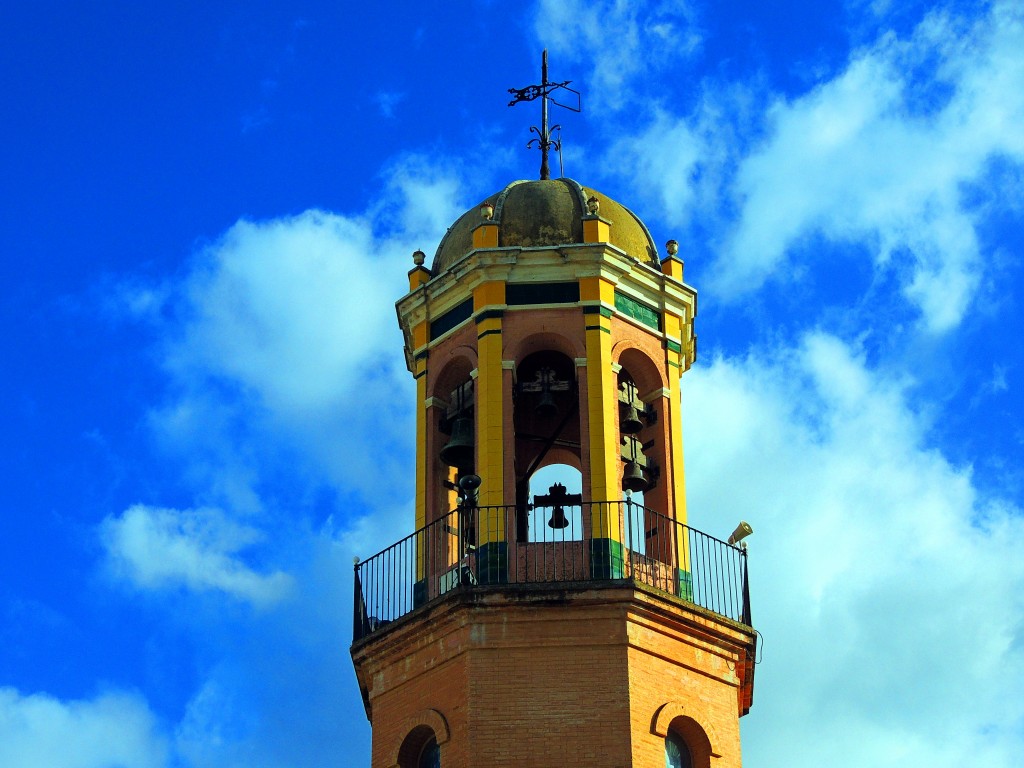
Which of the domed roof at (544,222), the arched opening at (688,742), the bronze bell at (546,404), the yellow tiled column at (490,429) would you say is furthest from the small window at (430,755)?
the domed roof at (544,222)

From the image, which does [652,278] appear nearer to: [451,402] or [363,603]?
[451,402]

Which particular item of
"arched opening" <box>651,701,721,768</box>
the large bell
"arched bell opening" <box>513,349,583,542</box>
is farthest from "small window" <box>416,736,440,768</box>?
the large bell

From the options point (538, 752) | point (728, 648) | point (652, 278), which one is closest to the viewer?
point (538, 752)

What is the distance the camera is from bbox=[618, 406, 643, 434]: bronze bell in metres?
30.7

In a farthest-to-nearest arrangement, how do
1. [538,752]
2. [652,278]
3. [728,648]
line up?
[652,278], [728,648], [538,752]

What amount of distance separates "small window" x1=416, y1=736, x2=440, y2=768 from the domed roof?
21.8ft

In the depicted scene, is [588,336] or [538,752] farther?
[588,336]

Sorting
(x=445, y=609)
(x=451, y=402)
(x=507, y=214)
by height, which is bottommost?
(x=445, y=609)

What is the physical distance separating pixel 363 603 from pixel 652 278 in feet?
19.1

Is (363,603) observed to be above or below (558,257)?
below

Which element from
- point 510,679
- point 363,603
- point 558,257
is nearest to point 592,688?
point 510,679

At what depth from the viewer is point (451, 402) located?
31.5m

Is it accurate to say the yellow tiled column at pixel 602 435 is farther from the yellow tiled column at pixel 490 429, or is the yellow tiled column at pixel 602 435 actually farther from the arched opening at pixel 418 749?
the arched opening at pixel 418 749

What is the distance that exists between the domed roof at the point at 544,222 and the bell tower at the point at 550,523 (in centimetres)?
3
